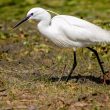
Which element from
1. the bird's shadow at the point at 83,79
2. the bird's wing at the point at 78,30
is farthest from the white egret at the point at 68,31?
the bird's shadow at the point at 83,79

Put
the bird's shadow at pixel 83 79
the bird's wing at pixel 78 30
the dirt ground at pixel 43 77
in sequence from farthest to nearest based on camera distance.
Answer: the bird's shadow at pixel 83 79 < the bird's wing at pixel 78 30 < the dirt ground at pixel 43 77

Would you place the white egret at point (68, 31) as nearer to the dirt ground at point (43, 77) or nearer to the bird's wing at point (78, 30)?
the bird's wing at point (78, 30)

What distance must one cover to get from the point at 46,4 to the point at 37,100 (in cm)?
849

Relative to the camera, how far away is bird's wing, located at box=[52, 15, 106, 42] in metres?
10.0

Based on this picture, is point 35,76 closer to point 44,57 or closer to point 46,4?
point 44,57

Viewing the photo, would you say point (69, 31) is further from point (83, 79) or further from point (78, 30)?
point (83, 79)

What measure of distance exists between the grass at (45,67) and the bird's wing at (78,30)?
0.75m

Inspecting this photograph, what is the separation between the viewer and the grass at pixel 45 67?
887 centimetres

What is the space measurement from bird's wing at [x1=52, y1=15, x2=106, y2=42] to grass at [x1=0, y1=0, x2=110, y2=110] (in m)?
0.75

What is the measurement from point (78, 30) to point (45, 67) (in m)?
1.93

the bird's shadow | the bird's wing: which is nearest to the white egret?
the bird's wing

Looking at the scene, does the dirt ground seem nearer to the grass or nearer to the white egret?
the grass

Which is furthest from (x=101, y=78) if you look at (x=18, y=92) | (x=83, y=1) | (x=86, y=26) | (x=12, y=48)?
(x=83, y=1)

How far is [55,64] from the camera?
12.0m
